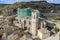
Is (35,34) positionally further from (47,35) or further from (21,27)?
(21,27)

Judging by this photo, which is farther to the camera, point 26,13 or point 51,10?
point 51,10

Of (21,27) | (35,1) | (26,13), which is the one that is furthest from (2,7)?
(21,27)

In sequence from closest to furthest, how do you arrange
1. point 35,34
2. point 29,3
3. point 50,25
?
point 35,34, point 50,25, point 29,3

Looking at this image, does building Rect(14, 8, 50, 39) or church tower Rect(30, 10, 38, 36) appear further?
church tower Rect(30, 10, 38, 36)

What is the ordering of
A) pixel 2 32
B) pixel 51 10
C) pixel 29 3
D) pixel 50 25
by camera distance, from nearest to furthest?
pixel 2 32 → pixel 50 25 → pixel 51 10 → pixel 29 3

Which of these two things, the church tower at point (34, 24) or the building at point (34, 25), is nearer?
the building at point (34, 25)

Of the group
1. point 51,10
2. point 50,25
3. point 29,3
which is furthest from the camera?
point 29,3

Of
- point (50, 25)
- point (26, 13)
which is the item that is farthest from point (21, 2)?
point (50, 25)

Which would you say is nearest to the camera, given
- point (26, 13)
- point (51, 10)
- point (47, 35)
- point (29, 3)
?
point (47, 35)

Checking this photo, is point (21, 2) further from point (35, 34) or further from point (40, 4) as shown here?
point (35, 34)
